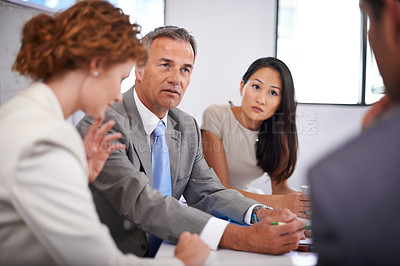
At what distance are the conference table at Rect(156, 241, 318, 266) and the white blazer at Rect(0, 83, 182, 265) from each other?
431 millimetres

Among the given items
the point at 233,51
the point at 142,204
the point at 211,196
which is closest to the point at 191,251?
the point at 142,204

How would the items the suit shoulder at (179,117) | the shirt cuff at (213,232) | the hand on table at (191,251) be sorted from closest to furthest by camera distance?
the hand on table at (191,251) → the shirt cuff at (213,232) → the suit shoulder at (179,117)

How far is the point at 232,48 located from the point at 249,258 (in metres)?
4.45

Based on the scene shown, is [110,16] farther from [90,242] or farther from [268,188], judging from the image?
[268,188]

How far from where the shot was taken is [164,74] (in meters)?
2.16

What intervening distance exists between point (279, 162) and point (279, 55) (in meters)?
2.87

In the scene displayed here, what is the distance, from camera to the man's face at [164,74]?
2.11m

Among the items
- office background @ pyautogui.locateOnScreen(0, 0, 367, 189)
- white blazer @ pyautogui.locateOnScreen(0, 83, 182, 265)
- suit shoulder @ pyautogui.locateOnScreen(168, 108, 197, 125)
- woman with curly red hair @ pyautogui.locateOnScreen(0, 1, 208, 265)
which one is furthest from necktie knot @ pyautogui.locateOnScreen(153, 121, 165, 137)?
office background @ pyautogui.locateOnScreen(0, 0, 367, 189)

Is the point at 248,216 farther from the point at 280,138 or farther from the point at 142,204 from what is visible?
the point at 280,138

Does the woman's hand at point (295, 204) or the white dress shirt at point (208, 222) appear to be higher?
the white dress shirt at point (208, 222)

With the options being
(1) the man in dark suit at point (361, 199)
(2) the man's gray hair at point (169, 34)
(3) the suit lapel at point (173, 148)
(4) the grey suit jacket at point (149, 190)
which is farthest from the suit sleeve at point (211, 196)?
(1) the man in dark suit at point (361, 199)

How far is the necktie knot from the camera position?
1.95 m

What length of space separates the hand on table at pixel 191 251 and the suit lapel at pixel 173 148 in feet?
2.59

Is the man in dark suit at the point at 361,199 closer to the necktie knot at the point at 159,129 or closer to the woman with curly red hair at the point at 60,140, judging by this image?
the woman with curly red hair at the point at 60,140
